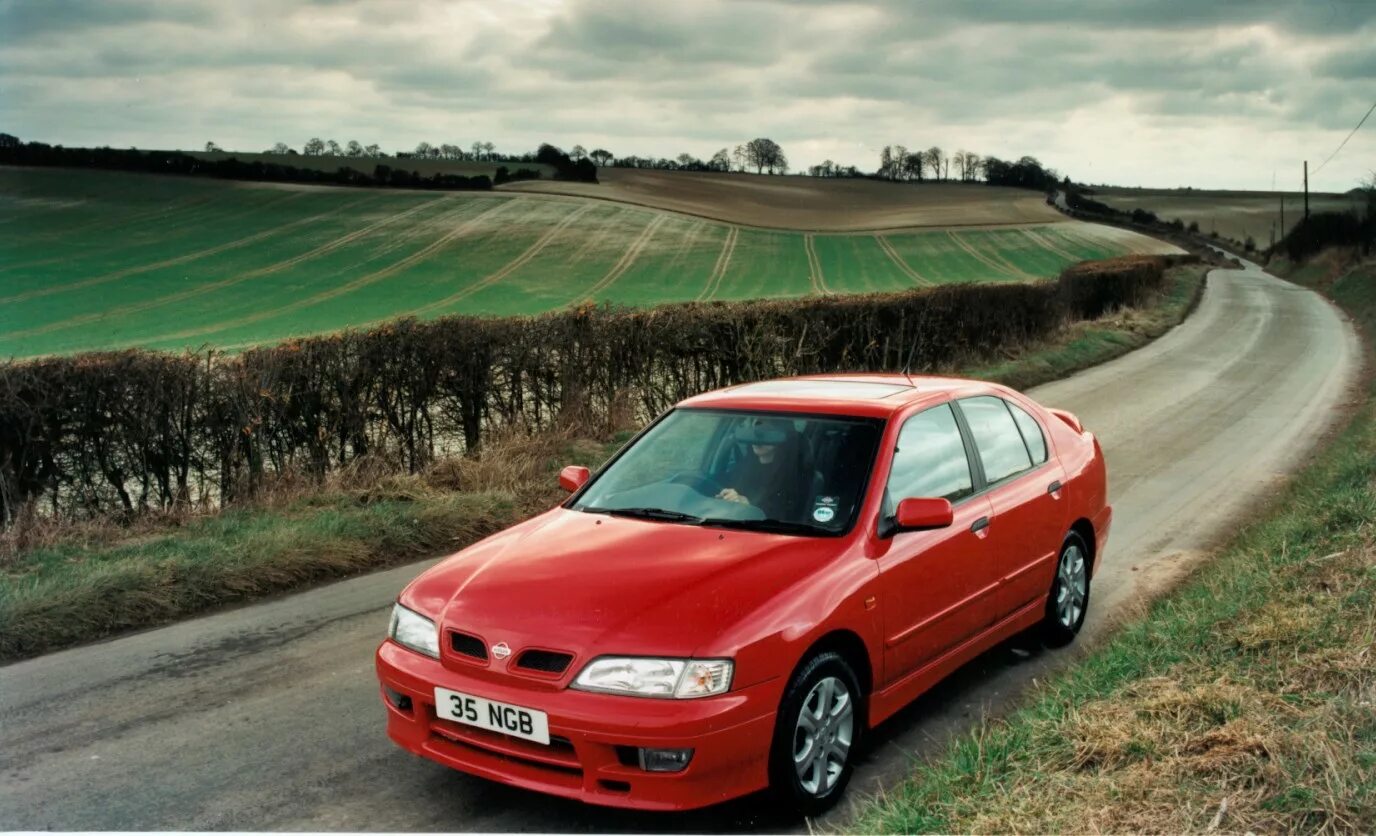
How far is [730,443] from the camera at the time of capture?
5707 millimetres

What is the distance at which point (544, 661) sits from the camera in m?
4.25

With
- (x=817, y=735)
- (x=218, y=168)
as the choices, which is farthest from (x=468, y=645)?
(x=218, y=168)

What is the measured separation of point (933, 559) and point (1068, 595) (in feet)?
6.23

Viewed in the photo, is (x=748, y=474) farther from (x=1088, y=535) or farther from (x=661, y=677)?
(x=1088, y=535)

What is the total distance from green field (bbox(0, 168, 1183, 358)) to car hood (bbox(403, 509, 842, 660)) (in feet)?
119

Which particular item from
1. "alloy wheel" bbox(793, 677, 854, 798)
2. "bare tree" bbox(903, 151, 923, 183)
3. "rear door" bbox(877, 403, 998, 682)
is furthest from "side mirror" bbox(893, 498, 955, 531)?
"bare tree" bbox(903, 151, 923, 183)

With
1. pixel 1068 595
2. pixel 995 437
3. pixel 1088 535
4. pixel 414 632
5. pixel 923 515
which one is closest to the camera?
pixel 414 632

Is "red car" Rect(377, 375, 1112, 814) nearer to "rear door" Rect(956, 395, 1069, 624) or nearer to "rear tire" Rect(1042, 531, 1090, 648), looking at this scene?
"rear door" Rect(956, 395, 1069, 624)

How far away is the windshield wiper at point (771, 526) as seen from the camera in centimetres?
504

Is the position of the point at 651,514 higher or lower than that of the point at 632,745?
higher

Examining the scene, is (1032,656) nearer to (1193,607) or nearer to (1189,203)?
(1193,607)

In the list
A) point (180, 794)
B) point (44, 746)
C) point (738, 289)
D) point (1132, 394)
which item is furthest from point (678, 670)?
point (738, 289)

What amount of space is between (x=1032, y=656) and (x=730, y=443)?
2253 mm

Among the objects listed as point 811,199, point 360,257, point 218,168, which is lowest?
point 360,257
